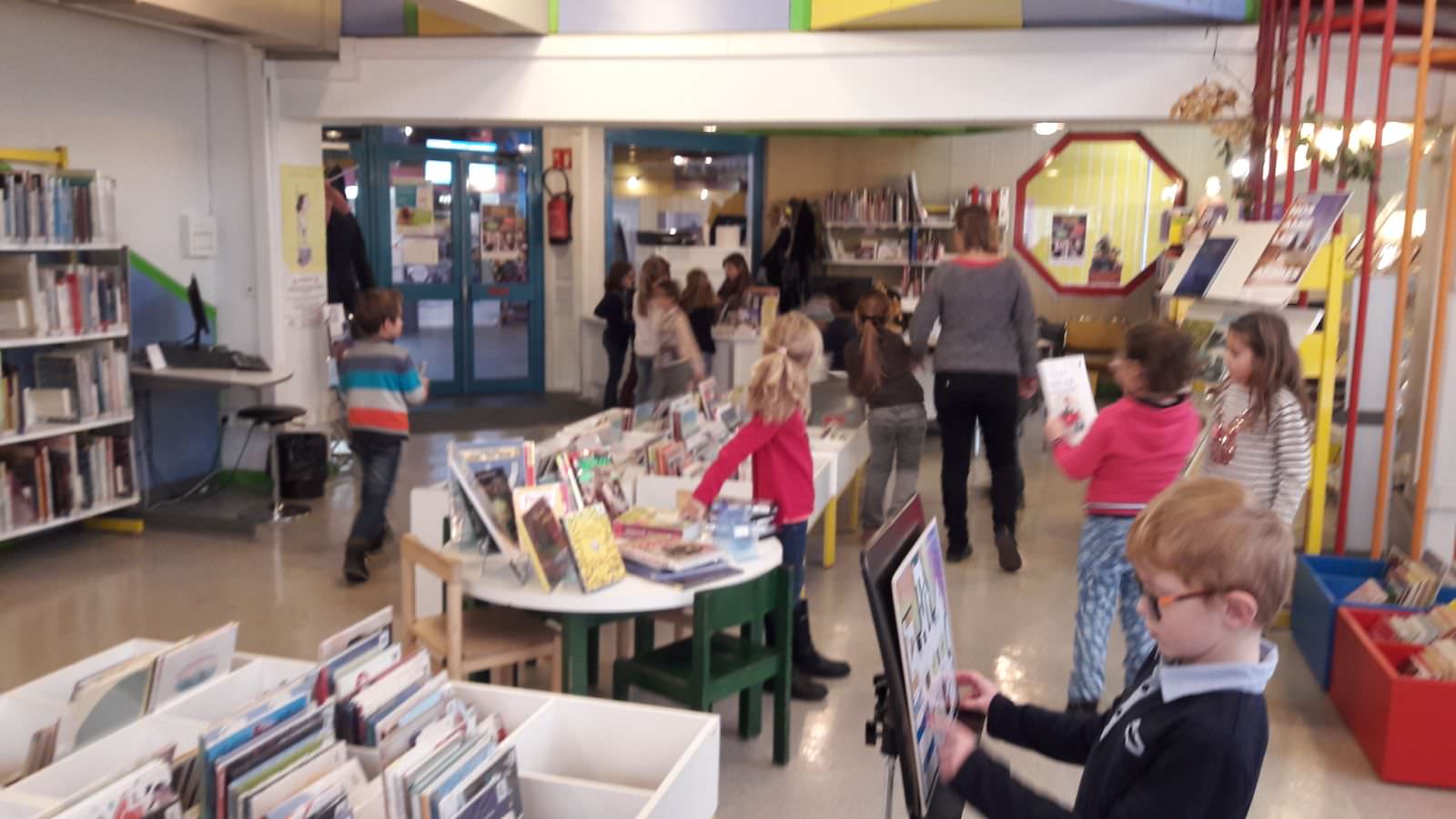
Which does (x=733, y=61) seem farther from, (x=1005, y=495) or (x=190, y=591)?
(x=190, y=591)

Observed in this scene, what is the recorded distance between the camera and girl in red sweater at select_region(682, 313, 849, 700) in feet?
13.4

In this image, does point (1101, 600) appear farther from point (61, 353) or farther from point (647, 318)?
point (61, 353)

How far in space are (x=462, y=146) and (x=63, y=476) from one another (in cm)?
539

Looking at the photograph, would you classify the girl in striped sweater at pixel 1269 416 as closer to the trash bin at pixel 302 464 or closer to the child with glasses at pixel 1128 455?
the child with glasses at pixel 1128 455

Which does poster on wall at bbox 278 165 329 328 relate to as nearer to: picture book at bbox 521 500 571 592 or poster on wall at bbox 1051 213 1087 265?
picture book at bbox 521 500 571 592

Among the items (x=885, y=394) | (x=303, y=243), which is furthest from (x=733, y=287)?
(x=885, y=394)

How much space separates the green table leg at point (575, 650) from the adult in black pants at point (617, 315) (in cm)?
616

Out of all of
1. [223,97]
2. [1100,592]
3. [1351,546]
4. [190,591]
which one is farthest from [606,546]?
[223,97]

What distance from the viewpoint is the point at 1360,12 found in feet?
16.3

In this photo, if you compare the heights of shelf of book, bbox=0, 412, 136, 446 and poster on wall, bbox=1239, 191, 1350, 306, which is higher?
poster on wall, bbox=1239, 191, 1350, 306

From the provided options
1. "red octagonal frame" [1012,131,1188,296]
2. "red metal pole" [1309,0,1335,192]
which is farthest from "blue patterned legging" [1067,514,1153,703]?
"red octagonal frame" [1012,131,1188,296]

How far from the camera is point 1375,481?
6.04m

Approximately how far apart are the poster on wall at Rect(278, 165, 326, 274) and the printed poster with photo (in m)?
6.38

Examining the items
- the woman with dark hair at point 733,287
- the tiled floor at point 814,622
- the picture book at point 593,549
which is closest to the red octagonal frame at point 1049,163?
the woman with dark hair at point 733,287
